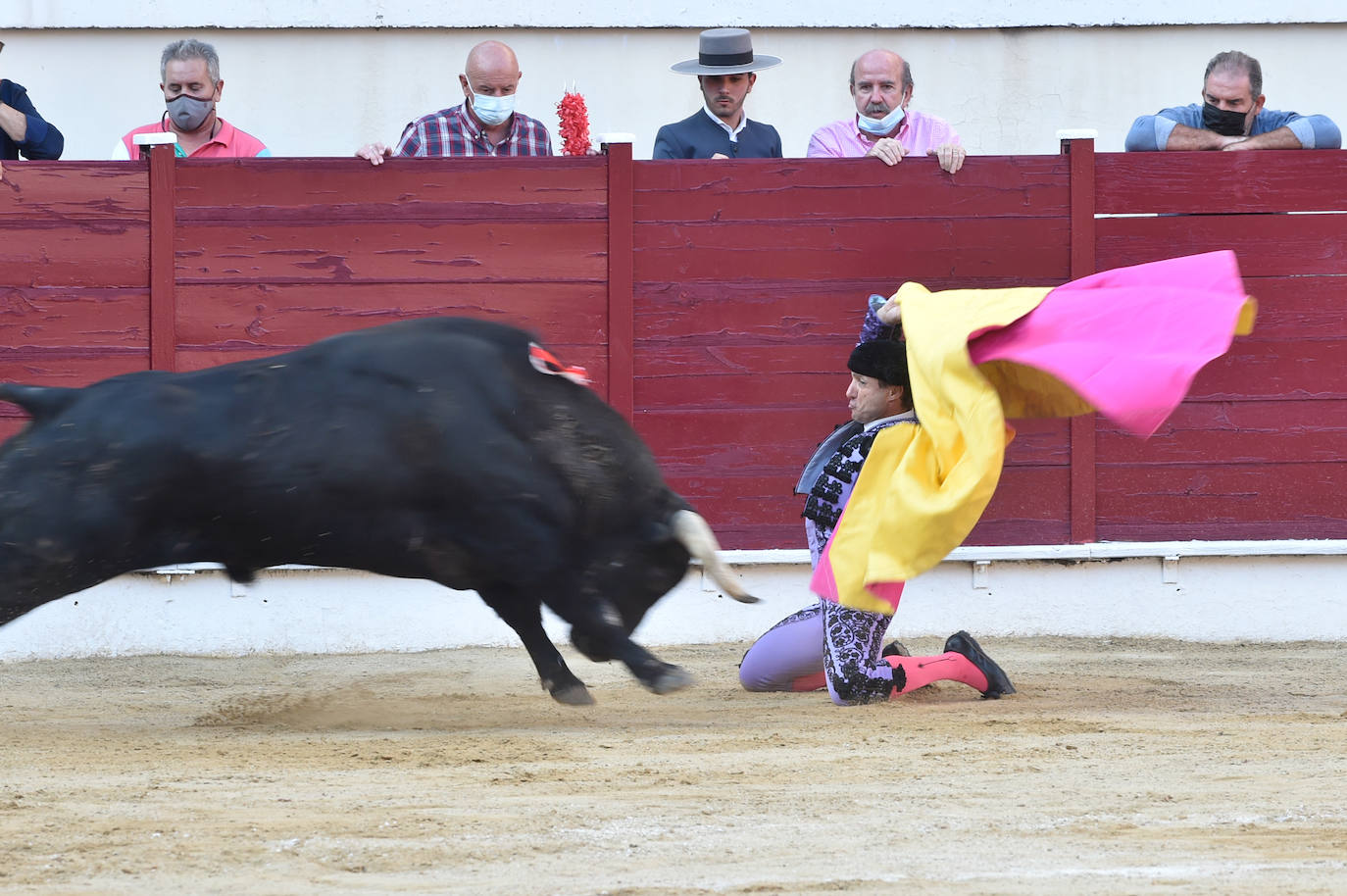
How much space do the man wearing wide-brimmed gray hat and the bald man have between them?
1.53 ft

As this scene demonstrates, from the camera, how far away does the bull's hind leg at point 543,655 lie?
13.2 ft

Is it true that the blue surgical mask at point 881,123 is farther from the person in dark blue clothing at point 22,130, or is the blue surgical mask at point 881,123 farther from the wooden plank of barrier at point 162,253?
the person in dark blue clothing at point 22,130

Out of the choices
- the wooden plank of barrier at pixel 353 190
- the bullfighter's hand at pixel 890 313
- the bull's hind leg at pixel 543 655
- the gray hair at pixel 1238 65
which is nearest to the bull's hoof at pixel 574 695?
the bull's hind leg at pixel 543 655

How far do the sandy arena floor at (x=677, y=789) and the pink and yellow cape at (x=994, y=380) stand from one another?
44 cm

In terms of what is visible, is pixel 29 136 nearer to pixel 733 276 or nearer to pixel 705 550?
pixel 733 276

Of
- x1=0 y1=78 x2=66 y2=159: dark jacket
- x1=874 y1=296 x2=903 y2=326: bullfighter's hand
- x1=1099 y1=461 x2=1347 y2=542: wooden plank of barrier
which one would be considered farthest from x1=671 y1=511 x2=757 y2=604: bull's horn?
x1=0 y1=78 x2=66 y2=159: dark jacket

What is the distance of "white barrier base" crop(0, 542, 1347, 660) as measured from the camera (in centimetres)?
565

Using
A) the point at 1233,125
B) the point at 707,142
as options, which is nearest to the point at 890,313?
the point at 707,142

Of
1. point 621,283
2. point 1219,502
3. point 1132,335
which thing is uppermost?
point 621,283

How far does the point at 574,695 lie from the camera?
161 inches

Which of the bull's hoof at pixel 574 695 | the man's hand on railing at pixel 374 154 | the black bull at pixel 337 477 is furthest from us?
the man's hand on railing at pixel 374 154

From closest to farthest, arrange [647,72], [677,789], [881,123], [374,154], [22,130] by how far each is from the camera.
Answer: [677,789] < [374,154] < [22,130] < [881,123] < [647,72]

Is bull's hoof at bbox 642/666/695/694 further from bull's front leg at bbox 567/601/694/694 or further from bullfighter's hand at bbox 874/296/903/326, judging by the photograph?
bullfighter's hand at bbox 874/296/903/326

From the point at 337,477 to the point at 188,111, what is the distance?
8.22ft
